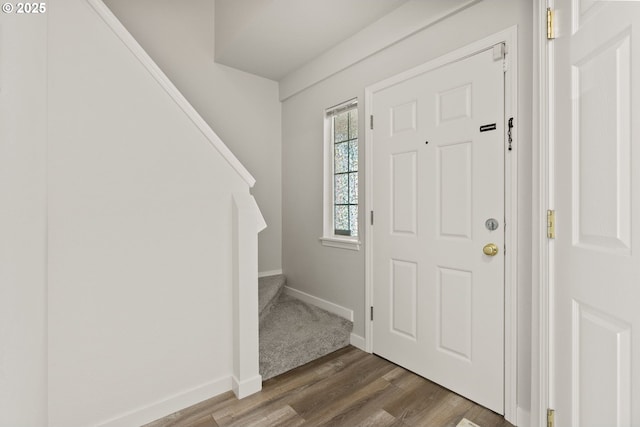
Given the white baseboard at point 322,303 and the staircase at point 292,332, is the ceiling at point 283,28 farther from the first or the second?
the white baseboard at point 322,303

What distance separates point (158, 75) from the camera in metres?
1.67

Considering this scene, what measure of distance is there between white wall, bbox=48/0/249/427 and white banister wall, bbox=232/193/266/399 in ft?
0.21

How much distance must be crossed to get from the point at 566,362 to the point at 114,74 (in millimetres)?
2438

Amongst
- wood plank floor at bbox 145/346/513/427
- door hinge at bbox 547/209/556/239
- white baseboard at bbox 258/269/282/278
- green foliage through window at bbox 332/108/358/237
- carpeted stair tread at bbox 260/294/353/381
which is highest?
green foliage through window at bbox 332/108/358/237

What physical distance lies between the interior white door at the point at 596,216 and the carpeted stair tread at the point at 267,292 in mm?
1994

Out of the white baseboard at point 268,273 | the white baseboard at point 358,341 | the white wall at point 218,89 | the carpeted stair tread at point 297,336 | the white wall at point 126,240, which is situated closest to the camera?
the white wall at point 126,240

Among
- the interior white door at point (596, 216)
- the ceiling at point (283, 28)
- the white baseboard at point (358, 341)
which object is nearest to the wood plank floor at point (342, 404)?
the white baseboard at point (358, 341)

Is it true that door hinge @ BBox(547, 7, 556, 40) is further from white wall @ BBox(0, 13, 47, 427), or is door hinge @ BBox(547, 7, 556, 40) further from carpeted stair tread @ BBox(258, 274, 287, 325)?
carpeted stair tread @ BBox(258, 274, 287, 325)

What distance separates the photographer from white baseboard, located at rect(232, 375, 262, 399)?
190cm

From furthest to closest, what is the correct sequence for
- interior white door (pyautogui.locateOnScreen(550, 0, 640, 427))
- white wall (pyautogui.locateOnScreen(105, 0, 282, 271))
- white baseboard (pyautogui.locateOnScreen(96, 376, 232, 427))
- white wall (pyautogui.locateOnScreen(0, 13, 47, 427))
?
1. white wall (pyautogui.locateOnScreen(105, 0, 282, 271))
2. white baseboard (pyautogui.locateOnScreen(96, 376, 232, 427))
3. white wall (pyautogui.locateOnScreen(0, 13, 47, 427))
4. interior white door (pyautogui.locateOnScreen(550, 0, 640, 427))

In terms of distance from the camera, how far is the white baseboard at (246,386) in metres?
1.90

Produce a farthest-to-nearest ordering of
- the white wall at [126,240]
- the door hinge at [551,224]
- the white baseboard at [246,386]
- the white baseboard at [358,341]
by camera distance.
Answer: the white baseboard at [358,341] → the white baseboard at [246,386] → the white wall at [126,240] → the door hinge at [551,224]

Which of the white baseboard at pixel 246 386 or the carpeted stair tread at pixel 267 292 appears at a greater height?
the carpeted stair tread at pixel 267 292

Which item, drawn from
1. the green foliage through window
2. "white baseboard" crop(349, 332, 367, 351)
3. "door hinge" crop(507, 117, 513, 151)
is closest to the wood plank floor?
"white baseboard" crop(349, 332, 367, 351)
